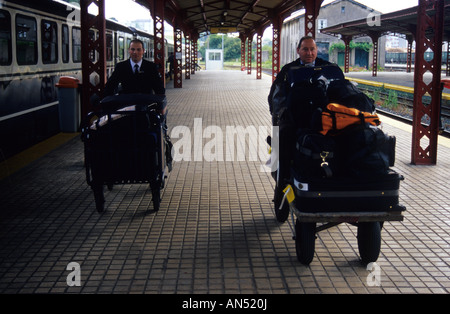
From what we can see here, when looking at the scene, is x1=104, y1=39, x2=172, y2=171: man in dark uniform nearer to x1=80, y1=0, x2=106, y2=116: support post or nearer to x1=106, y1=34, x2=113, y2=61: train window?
x1=80, y1=0, x2=106, y2=116: support post

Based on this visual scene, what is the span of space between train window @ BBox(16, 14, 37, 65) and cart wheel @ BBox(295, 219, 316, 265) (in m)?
6.62

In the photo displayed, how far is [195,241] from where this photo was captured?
503 cm

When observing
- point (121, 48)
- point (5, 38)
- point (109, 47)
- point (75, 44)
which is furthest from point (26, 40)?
point (121, 48)

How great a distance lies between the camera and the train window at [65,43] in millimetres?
11938

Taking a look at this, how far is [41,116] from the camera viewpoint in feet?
34.0

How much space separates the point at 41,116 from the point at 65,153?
1.52 metres

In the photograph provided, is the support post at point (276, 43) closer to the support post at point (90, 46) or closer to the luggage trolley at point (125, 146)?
the support post at point (90, 46)

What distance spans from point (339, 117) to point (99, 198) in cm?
298

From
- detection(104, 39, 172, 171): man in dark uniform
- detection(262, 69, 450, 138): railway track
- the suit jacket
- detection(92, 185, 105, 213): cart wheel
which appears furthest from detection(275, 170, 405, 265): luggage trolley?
detection(262, 69, 450, 138): railway track

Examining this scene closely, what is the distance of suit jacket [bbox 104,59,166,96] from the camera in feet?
21.7

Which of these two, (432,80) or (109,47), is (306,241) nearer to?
(432,80)

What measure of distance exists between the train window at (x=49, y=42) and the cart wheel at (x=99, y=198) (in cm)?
561

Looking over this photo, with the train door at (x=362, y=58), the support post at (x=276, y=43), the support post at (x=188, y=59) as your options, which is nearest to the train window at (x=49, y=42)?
the support post at (x=276, y=43)
